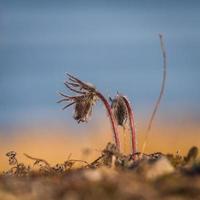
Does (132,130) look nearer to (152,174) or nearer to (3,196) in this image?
(152,174)

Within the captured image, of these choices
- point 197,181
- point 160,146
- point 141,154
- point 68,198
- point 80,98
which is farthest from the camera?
point 160,146

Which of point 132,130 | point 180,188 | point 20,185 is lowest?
point 180,188

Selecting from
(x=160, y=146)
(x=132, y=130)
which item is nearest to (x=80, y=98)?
(x=132, y=130)

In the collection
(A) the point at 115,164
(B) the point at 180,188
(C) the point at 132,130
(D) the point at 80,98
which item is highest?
(D) the point at 80,98

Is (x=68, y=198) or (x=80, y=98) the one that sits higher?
(x=80, y=98)

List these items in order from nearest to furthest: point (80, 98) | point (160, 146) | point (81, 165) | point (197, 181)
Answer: point (197, 181) < point (81, 165) < point (80, 98) < point (160, 146)

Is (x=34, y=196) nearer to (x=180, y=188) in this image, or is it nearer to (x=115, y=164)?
(x=180, y=188)

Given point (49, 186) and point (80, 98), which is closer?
point (49, 186)

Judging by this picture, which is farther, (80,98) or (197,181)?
(80,98)

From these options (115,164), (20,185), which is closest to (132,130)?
(115,164)
